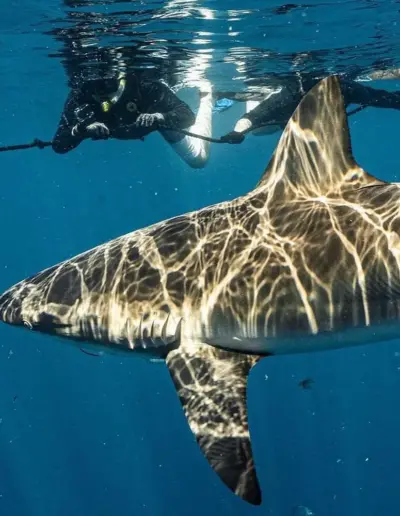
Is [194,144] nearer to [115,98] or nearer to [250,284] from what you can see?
[115,98]

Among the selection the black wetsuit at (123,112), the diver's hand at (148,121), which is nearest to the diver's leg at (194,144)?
the black wetsuit at (123,112)

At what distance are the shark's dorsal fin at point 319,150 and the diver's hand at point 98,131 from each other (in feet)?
22.3

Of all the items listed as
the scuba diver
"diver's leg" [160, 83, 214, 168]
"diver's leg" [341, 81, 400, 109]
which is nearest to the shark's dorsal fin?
the scuba diver

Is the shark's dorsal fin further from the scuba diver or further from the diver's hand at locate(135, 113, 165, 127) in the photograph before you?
the diver's hand at locate(135, 113, 165, 127)

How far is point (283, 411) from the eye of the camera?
22.4 m

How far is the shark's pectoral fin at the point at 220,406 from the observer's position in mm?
3391

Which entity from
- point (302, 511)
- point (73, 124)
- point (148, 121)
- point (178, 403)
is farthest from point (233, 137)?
point (178, 403)

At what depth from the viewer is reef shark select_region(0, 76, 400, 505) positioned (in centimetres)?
379

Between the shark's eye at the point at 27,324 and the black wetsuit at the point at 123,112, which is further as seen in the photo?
the black wetsuit at the point at 123,112

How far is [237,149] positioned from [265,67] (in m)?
37.6

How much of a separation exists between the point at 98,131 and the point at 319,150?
7.11m

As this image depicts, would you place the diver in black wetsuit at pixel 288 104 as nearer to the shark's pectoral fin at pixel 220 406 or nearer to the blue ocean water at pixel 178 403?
the blue ocean water at pixel 178 403

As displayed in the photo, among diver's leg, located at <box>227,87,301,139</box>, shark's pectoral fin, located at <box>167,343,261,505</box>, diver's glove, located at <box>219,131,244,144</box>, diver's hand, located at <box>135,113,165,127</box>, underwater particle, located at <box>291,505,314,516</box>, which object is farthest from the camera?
underwater particle, located at <box>291,505,314,516</box>

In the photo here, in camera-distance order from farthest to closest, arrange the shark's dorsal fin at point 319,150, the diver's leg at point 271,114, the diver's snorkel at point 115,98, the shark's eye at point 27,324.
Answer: the diver's leg at point 271,114, the diver's snorkel at point 115,98, the shark's eye at point 27,324, the shark's dorsal fin at point 319,150
